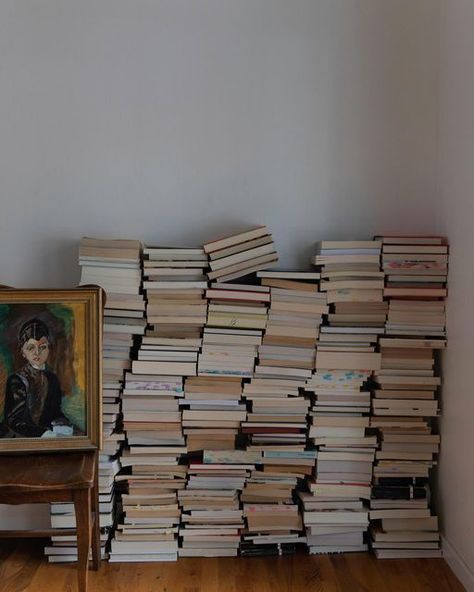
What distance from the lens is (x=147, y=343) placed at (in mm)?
2559

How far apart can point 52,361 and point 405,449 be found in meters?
1.44

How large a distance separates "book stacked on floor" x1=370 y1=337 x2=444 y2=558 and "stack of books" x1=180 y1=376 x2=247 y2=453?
1.84 feet

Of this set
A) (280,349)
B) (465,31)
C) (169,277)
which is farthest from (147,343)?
(465,31)

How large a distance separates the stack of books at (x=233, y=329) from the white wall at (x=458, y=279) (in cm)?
75

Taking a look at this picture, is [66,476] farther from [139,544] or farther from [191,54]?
[191,54]

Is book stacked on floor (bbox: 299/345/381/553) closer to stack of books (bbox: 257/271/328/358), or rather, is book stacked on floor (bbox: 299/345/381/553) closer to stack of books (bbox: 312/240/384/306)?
stack of books (bbox: 257/271/328/358)

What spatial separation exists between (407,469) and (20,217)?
6.22ft

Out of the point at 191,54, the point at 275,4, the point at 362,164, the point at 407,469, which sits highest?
the point at 275,4

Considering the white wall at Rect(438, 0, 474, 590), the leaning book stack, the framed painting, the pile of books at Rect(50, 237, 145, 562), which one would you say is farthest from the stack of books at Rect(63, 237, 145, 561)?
the white wall at Rect(438, 0, 474, 590)

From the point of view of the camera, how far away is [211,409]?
2.59 meters

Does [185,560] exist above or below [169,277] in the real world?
below

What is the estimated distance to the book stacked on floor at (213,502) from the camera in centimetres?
261

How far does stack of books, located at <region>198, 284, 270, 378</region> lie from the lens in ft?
8.36


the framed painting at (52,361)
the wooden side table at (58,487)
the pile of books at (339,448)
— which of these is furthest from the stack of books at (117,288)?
the pile of books at (339,448)
